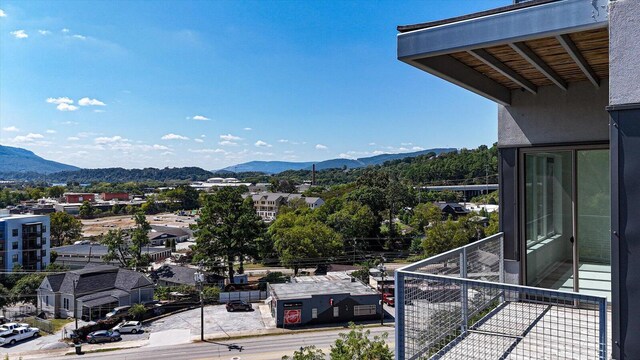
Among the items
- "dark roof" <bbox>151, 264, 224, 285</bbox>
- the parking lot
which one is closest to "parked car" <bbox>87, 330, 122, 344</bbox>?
the parking lot

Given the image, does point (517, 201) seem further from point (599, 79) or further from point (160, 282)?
point (160, 282)

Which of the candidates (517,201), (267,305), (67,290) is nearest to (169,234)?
(67,290)

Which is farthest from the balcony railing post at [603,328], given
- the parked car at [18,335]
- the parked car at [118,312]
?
the parked car at [118,312]

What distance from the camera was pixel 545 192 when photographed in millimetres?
5422

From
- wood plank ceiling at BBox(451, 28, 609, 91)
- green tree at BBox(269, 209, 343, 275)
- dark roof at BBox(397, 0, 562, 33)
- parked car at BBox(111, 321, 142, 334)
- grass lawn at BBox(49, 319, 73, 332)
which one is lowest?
grass lawn at BBox(49, 319, 73, 332)

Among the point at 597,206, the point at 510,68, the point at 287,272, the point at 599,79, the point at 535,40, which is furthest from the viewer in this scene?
the point at 287,272

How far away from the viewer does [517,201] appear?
5336 millimetres

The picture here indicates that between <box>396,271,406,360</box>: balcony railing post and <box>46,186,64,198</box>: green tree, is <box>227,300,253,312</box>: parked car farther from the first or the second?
<box>46,186,64,198</box>: green tree

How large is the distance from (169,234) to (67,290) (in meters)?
27.7

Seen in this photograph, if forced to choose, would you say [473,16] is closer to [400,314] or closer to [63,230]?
[400,314]

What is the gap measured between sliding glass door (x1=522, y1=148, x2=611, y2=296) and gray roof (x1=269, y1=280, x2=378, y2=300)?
61.6 ft

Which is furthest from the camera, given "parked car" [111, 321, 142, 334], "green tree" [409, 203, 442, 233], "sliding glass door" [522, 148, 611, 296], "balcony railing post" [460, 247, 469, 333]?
"green tree" [409, 203, 442, 233]

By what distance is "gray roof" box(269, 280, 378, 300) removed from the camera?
76.3 feet

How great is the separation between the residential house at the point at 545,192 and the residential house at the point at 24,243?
39.6 meters
